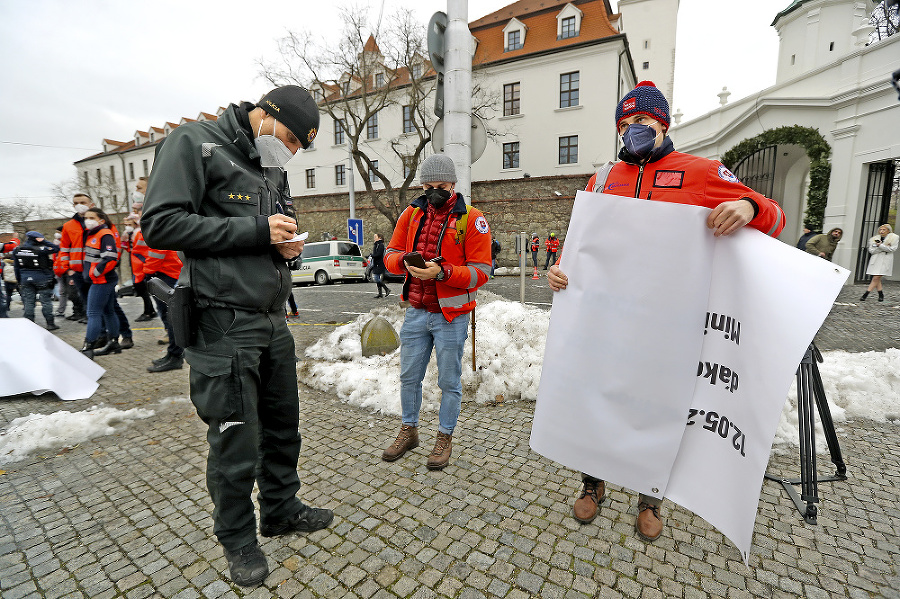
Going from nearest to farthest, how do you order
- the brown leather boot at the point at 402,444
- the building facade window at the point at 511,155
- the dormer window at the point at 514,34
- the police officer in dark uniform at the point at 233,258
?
the police officer in dark uniform at the point at 233,258
the brown leather boot at the point at 402,444
the building facade window at the point at 511,155
the dormer window at the point at 514,34

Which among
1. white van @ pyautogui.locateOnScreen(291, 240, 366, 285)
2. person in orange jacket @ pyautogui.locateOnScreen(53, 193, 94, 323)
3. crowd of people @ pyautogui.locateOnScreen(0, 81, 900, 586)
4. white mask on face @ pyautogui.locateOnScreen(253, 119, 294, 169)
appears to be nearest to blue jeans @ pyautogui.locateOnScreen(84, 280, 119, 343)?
person in orange jacket @ pyautogui.locateOnScreen(53, 193, 94, 323)

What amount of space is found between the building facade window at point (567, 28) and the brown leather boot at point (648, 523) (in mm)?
30842

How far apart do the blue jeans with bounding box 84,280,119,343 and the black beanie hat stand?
17.6 feet

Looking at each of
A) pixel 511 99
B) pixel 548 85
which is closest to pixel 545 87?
pixel 548 85

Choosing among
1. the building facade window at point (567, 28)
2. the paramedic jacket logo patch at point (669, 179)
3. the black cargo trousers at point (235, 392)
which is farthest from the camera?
the building facade window at point (567, 28)

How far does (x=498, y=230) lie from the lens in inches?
1060

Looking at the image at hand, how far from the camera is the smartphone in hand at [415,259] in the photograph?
8.80 feet

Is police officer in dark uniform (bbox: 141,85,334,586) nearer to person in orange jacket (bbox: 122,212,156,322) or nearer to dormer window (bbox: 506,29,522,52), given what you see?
person in orange jacket (bbox: 122,212,156,322)

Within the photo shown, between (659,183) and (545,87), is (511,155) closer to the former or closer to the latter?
(545,87)

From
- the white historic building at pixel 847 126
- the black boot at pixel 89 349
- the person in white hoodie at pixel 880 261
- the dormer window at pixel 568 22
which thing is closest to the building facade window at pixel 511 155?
the dormer window at pixel 568 22

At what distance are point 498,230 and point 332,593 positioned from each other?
2584 cm

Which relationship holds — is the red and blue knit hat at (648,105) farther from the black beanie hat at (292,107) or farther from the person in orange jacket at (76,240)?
the person in orange jacket at (76,240)

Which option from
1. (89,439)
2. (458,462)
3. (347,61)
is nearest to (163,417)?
(89,439)

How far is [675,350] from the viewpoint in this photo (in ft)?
6.54
